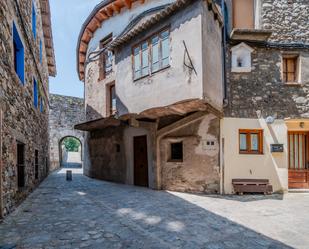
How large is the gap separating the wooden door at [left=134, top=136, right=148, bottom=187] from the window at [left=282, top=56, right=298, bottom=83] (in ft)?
19.2

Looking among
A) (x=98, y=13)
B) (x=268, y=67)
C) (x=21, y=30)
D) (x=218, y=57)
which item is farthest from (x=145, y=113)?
(x=98, y=13)

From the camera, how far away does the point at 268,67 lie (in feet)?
27.0

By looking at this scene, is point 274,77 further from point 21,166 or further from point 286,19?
point 21,166

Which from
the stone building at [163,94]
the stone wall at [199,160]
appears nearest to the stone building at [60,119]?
the stone building at [163,94]

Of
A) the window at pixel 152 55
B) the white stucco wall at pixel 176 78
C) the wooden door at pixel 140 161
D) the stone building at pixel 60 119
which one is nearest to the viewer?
the white stucco wall at pixel 176 78

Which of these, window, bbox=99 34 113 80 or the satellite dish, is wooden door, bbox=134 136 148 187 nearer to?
window, bbox=99 34 113 80

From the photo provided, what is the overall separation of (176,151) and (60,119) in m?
13.9

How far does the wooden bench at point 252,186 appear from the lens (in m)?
7.63

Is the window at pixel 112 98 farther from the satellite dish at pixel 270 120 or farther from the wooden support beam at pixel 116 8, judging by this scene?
the satellite dish at pixel 270 120

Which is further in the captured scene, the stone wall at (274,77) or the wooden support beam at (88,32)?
the wooden support beam at (88,32)

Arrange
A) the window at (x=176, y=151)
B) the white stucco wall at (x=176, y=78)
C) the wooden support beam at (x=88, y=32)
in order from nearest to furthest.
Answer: the white stucco wall at (x=176, y=78) < the window at (x=176, y=151) < the wooden support beam at (x=88, y=32)

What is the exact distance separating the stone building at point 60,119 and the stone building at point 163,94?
8.10 meters

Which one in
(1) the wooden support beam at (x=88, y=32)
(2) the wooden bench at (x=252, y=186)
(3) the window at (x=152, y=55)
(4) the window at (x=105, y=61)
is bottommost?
(2) the wooden bench at (x=252, y=186)

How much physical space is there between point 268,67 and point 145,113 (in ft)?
15.5
